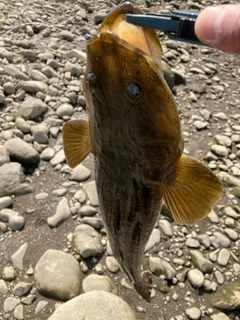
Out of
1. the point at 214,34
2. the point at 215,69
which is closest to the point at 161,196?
the point at 214,34

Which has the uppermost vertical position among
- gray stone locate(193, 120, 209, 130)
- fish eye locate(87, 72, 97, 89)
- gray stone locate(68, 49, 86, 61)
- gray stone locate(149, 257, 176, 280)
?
fish eye locate(87, 72, 97, 89)

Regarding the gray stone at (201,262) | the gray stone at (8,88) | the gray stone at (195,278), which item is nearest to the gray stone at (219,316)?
the gray stone at (195,278)

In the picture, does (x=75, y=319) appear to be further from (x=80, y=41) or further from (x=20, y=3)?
(x=20, y=3)

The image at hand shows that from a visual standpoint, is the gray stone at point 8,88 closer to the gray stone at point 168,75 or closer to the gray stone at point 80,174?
the gray stone at point 80,174

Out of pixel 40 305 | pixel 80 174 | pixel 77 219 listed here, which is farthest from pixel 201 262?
pixel 80 174

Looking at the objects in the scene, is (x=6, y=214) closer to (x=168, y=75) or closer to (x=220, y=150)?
(x=220, y=150)

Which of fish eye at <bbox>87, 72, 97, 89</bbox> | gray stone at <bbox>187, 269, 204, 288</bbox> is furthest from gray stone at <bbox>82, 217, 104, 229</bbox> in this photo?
fish eye at <bbox>87, 72, 97, 89</bbox>

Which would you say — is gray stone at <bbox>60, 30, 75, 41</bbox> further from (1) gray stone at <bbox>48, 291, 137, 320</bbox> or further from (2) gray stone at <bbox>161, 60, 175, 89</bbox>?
(1) gray stone at <bbox>48, 291, 137, 320</bbox>
